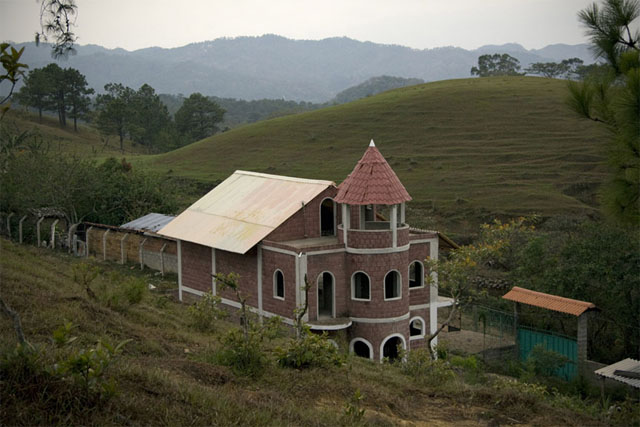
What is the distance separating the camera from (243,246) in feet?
63.2

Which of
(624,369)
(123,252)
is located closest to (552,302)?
(624,369)

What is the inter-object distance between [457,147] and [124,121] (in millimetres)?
38506

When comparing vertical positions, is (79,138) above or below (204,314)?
above

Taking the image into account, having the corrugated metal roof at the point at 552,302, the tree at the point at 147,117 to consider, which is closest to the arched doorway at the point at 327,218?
the corrugated metal roof at the point at 552,302

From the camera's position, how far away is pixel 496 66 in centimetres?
9981

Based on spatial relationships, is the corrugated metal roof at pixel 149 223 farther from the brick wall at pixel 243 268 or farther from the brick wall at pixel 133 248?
the brick wall at pixel 243 268

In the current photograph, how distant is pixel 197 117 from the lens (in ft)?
265

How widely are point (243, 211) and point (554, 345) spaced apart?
398 inches

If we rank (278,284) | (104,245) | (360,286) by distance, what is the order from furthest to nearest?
(104,245) → (278,284) → (360,286)

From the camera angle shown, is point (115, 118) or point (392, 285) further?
point (115, 118)

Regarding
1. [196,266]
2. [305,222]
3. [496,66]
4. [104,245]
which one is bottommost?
[104,245]

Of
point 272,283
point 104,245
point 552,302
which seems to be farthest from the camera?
point 104,245

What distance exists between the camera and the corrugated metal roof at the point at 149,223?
30.7 meters

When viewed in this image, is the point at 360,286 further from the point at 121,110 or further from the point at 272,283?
the point at 121,110
